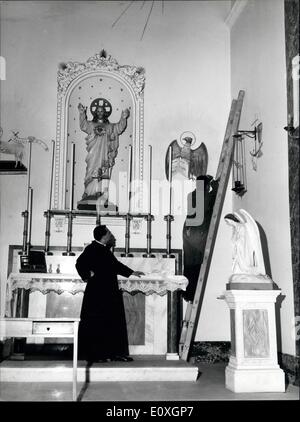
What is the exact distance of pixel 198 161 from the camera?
27.6ft

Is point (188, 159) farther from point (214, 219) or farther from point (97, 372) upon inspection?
point (97, 372)

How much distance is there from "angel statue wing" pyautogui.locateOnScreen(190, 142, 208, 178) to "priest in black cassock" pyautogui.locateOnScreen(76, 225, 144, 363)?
225 centimetres

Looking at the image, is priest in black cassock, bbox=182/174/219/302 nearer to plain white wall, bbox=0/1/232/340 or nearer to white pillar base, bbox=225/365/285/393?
plain white wall, bbox=0/1/232/340

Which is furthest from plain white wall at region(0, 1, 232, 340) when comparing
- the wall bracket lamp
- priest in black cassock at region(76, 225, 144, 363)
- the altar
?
the wall bracket lamp

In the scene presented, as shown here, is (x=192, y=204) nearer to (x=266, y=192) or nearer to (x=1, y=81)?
(x=266, y=192)

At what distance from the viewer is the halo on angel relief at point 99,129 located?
8.31 metres

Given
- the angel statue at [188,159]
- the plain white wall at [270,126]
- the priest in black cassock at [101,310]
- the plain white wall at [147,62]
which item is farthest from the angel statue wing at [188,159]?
the priest in black cassock at [101,310]

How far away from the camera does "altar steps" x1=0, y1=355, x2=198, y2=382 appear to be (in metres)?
5.95

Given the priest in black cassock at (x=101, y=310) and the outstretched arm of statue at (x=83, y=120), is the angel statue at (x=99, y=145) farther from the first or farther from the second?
the priest in black cassock at (x=101, y=310)

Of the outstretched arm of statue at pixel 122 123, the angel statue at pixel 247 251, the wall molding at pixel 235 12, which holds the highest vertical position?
the wall molding at pixel 235 12

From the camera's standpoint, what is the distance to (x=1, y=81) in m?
8.27

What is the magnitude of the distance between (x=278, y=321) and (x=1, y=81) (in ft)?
17.9

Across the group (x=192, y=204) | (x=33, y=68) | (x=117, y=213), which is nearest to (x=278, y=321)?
(x=192, y=204)

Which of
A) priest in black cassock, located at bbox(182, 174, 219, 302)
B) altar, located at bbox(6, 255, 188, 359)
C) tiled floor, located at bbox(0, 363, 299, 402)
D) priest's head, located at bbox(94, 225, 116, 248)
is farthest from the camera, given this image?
altar, located at bbox(6, 255, 188, 359)
